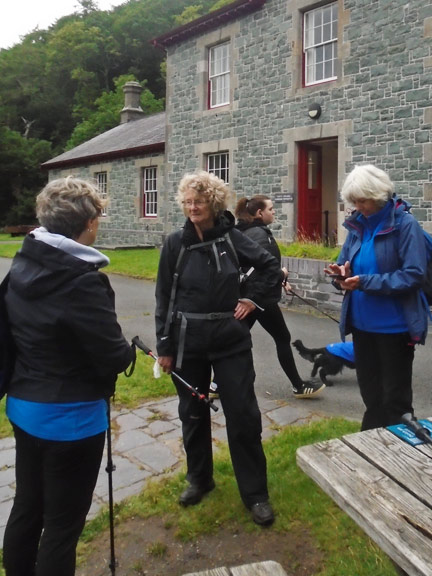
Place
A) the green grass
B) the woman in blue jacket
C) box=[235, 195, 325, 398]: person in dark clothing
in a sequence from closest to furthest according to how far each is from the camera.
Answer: the green grass, the woman in blue jacket, box=[235, 195, 325, 398]: person in dark clothing

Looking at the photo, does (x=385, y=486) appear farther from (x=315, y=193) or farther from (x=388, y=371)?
(x=315, y=193)

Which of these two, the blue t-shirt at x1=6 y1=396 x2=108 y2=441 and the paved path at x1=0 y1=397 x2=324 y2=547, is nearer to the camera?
the blue t-shirt at x1=6 y1=396 x2=108 y2=441

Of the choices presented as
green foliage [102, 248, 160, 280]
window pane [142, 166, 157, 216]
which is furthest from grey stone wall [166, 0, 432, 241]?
window pane [142, 166, 157, 216]

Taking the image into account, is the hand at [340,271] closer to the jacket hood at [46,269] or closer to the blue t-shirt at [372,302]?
the blue t-shirt at [372,302]

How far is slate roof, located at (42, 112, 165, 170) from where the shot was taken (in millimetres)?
21844

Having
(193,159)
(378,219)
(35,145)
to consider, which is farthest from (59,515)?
(35,145)

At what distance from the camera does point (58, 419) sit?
7.93ft

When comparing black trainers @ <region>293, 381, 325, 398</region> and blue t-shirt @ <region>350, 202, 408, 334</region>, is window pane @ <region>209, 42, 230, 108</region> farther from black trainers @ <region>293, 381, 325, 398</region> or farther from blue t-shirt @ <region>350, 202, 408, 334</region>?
blue t-shirt @ <region>350, 202, 408, 334</region>

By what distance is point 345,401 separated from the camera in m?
5.78

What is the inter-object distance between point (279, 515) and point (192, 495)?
58 cm

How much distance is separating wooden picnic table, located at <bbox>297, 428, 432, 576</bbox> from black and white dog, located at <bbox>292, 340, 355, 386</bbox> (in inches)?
128

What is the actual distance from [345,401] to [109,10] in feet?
194

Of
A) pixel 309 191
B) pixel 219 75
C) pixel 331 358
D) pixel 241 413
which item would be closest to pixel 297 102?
pixel 309 191

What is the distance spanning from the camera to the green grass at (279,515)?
311cm
